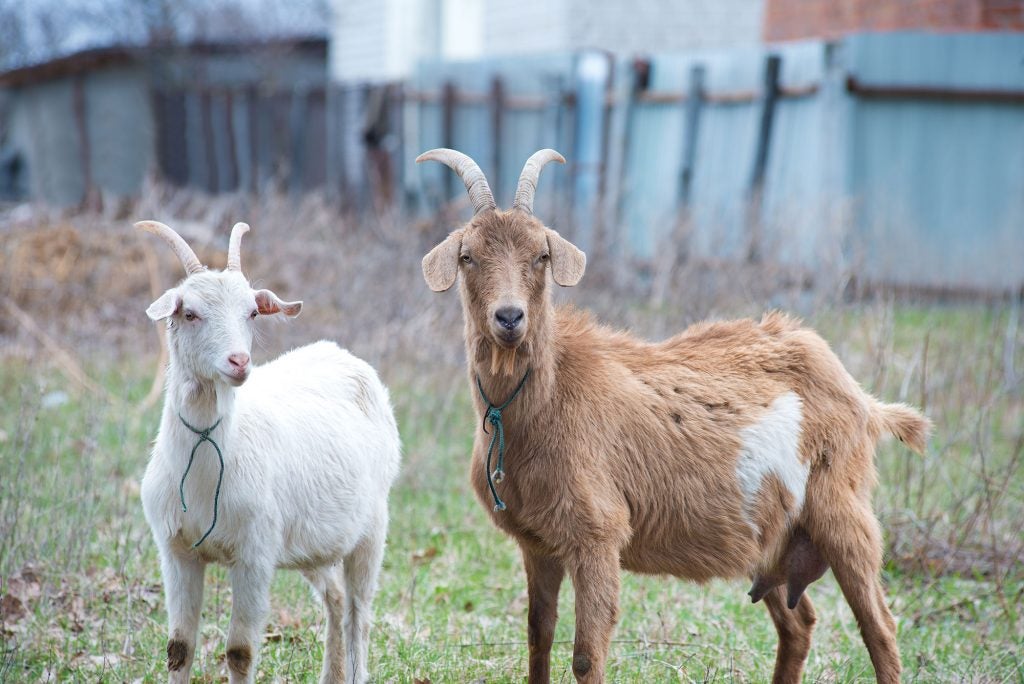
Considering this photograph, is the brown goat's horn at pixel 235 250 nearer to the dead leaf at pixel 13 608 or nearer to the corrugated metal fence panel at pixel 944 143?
the dead leaf at pixel 13 608

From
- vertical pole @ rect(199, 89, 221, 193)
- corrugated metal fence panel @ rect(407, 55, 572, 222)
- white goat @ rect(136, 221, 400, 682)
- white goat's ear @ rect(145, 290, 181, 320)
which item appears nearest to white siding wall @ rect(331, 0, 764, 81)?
corrugated metal fence panel @ rect(407, 55, 572, 222)

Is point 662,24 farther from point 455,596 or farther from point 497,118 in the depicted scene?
point 455,596

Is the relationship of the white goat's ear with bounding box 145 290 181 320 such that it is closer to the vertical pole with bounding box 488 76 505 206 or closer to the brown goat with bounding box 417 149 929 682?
the brown goat with bounding box 417 149 929 682

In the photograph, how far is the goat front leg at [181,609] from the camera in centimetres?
411

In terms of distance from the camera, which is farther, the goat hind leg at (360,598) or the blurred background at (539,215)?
the blurred background at (539,215)

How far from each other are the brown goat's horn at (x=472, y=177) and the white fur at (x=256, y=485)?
0.97 metres

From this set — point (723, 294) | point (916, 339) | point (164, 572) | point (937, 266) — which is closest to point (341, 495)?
point (164, 572)

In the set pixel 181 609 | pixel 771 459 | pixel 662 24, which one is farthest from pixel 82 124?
pixel 771 459

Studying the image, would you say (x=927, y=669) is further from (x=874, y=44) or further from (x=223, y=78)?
(x=223, y=78)

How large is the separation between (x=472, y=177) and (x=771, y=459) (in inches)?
67.2

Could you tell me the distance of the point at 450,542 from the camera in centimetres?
657

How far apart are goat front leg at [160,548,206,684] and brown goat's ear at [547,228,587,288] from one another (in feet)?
5.85

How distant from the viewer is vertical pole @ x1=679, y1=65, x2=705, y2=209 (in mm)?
13141

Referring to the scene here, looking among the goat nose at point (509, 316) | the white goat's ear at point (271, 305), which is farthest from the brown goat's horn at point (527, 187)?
the white goat's ear at point (271, 305)
